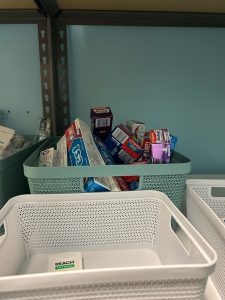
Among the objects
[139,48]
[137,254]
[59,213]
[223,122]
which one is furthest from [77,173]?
[223,122]

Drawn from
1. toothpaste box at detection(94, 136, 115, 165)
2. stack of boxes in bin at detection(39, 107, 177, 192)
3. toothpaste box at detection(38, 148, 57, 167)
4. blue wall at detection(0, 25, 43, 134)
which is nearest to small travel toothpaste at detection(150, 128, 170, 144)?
stack of boxes in bin at detection(39, 107, 177, 192)

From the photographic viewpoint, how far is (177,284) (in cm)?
38

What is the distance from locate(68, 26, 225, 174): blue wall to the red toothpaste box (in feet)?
0.69

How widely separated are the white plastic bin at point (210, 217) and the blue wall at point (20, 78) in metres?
0.58

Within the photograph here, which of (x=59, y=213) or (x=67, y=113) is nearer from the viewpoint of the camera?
(x=59, y=213)

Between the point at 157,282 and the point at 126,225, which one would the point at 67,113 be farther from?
the point at 157,282

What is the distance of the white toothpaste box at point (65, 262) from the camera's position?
1.84 ft

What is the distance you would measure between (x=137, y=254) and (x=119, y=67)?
60 cm

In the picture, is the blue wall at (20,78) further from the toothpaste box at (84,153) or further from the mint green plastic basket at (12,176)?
the toothpaste box at (84,153)

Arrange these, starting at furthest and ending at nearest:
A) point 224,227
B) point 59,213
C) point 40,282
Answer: point 59,213 < point 224,227 < point 40,282

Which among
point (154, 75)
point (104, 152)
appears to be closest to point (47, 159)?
point (104, 152)

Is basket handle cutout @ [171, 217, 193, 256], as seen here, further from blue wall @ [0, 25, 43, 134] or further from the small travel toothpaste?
blue wall @ [0, 25, 43, 134]

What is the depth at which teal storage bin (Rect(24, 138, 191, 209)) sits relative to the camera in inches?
22.3

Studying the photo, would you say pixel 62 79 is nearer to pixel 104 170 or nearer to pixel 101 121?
pixel 101 121
